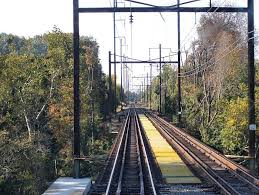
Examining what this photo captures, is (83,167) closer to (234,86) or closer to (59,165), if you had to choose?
(59,165)

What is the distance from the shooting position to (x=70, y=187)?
13.4 meters

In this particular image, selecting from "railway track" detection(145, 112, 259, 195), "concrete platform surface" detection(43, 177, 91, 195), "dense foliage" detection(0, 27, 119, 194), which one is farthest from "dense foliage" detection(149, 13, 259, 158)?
→ "concrete platform surface" detection(43, 177, 91, 195)


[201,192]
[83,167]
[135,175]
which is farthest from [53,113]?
[201,192]

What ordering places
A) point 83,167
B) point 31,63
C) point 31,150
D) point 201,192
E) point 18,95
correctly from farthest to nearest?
point 31,63 → point 18,95 → point 83,167 → point 31,150 → point 201,192

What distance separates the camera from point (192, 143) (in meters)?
27.2

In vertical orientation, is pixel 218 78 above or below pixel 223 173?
above

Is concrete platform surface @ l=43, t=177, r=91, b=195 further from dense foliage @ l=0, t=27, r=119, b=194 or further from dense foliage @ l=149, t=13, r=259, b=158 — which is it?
dense foliage @ l=149, t=13, r=259, b=158

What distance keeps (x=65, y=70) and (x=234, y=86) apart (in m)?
17.2

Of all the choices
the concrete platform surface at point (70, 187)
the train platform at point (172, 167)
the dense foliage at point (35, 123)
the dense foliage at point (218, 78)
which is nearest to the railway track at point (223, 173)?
the train platform at point (172, 167)

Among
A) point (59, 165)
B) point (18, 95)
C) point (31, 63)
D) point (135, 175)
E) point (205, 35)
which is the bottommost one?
point (59, 165)

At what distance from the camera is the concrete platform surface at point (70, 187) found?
12609 millimetres

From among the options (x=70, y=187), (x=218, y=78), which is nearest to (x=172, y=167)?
(x=70, y=187)

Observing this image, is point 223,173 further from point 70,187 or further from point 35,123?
point 35,123

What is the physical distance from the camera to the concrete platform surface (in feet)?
41.4
